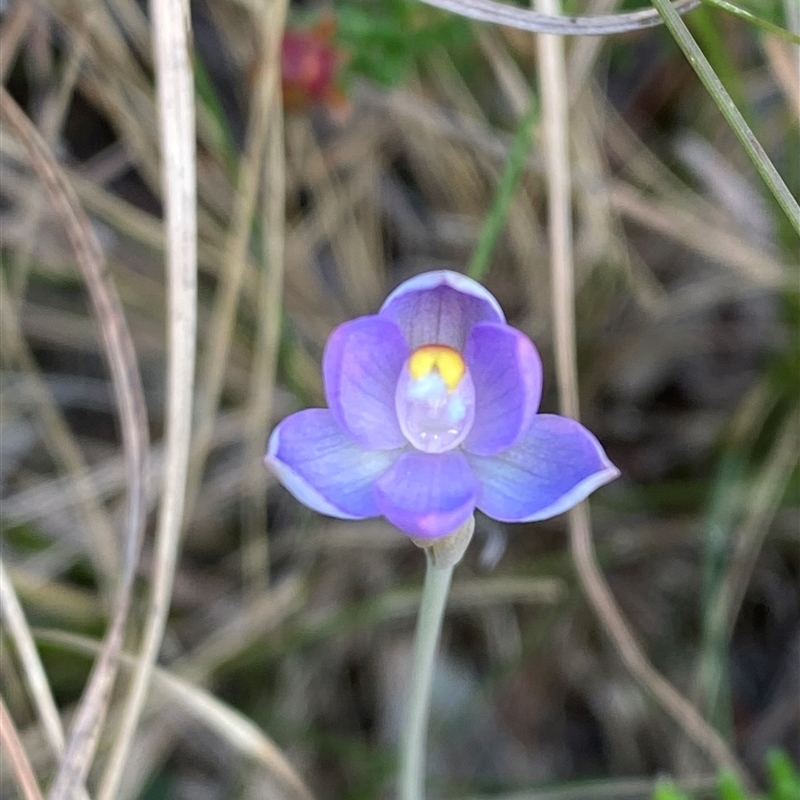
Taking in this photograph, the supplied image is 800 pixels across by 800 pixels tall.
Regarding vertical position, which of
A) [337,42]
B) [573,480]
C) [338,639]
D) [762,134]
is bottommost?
[338,639]

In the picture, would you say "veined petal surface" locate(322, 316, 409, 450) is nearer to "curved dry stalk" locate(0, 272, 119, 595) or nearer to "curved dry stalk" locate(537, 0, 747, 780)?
"curved dry stalk" locate(537, 0, 747, 780)

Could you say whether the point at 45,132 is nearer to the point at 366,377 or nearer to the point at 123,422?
the point at 123,422

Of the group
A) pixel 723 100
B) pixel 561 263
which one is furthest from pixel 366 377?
pixel 561 263

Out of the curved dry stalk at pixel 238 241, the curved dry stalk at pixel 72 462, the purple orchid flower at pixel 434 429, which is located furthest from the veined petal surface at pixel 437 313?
the curved dry stalk at pixel 72 462

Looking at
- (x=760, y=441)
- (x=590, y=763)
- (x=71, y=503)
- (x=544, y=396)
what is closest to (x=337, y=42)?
(x=544, y=396)

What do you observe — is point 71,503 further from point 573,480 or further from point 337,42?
point 573,480

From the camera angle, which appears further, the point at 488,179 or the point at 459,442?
the point at 488,179

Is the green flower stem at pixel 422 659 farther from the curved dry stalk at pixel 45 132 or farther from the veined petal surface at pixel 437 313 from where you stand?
the curved dry stalk at pixel 45 132
